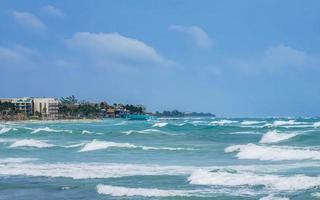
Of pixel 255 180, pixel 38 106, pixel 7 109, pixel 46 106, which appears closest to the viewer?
pixel 255 180

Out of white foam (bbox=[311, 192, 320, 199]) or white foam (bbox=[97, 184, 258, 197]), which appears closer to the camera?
white foam (bbox=[311, 192, 320, 199])

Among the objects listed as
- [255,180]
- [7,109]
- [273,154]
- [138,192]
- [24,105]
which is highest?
[24,105]

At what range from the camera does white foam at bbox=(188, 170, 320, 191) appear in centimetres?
1573

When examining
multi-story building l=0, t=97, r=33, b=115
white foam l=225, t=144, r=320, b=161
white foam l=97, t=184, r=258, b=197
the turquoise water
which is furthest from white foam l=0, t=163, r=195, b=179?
multi-story building l=0, t=97, r=33, b=115

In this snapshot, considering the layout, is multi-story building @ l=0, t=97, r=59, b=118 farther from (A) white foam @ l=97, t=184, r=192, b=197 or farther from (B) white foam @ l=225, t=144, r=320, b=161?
(A) white foam @ l=97, t=184, r=192, b=197

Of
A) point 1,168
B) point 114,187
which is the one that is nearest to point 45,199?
Result: point 114,187

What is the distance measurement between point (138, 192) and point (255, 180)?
3.33 metres

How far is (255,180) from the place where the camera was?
17.0 metres

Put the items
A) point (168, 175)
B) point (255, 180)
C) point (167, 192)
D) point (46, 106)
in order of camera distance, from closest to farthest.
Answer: point (167, 192) → point (255, 180) → point (168, 175) → point (46, 106)

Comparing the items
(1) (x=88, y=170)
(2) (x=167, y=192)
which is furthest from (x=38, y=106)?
(2) (x=167, y=192)

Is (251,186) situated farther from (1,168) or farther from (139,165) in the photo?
(1,168)

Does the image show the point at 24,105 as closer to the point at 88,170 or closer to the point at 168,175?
the point at 88,170

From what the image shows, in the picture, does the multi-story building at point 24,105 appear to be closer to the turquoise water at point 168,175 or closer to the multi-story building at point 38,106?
the multi-story building at point 38,106

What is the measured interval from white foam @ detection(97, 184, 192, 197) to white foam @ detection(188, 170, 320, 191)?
1788 mm
